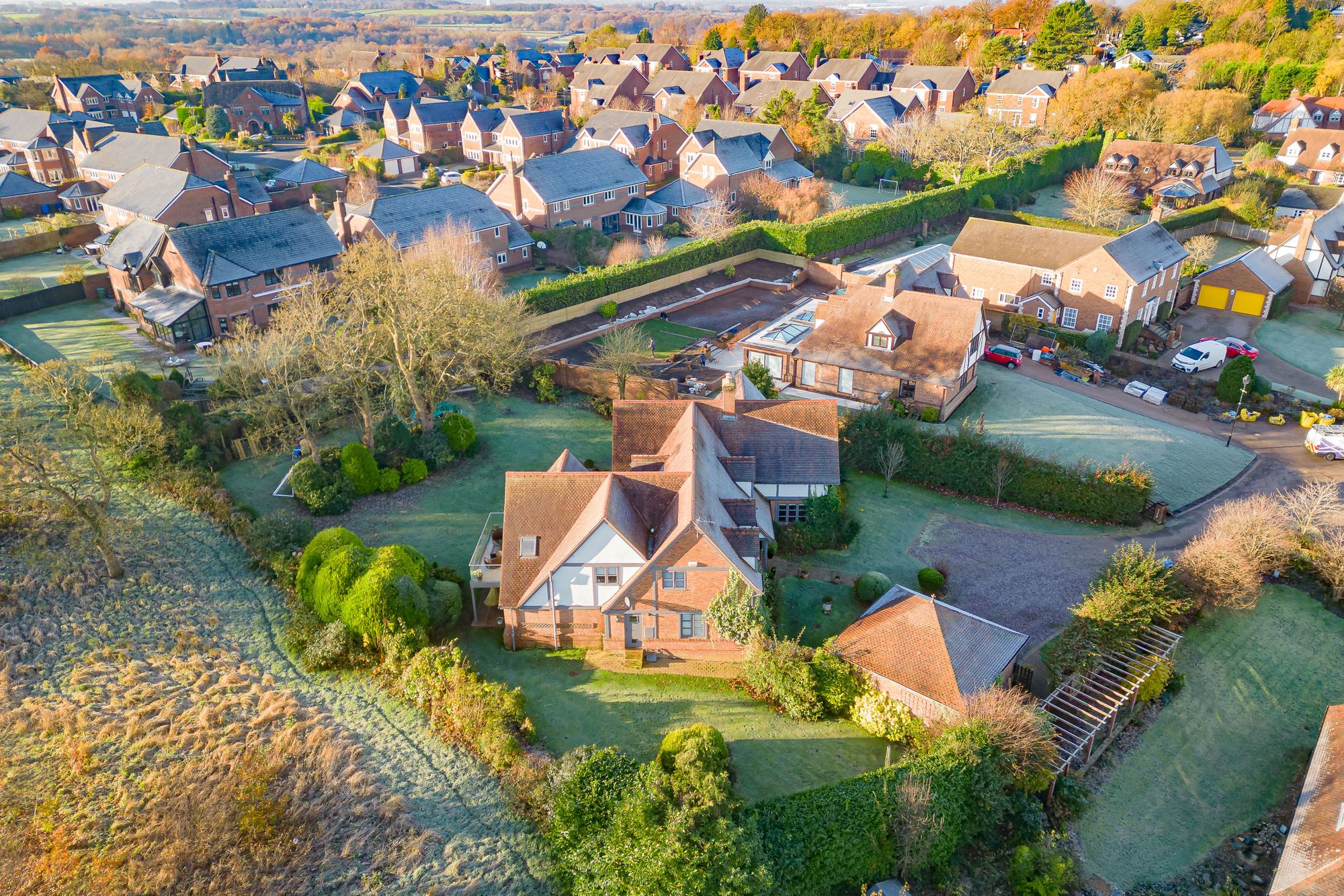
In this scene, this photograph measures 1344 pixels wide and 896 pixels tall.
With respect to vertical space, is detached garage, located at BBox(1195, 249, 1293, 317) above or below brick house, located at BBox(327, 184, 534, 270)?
below

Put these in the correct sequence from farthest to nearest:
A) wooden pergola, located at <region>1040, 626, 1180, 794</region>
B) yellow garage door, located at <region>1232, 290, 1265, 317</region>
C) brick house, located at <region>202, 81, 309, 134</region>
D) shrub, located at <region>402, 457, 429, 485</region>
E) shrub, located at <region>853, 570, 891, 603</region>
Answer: brick house, located at <region>202, 81, 309, 134</region>, yellow garage door, located at <region>1232, 290, 1265, 317</region>, shrub, located at <region>402, 457, 429, 485</region>, shrub, located at <region>853, 570, 891, 603</region>, wooden pergola, located at <region>1040, 626, 1180, 794</region>

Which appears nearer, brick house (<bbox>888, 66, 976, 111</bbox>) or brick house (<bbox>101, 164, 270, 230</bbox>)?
brick house (<bbox>101, 164, 270, 230</bbox>)

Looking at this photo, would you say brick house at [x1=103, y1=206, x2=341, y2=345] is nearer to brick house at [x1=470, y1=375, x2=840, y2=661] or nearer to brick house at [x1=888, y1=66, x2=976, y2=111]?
brick house at [x1=470, y1=375, x2=840, y2=661]

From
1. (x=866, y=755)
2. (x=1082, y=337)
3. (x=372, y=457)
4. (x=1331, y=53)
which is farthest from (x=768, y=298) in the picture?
(x=1331, y=53)

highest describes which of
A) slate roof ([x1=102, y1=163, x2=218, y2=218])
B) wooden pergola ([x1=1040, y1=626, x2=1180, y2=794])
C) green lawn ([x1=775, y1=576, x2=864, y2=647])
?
slate roof ([x1=102, y1=163, x2=218, y2=218])

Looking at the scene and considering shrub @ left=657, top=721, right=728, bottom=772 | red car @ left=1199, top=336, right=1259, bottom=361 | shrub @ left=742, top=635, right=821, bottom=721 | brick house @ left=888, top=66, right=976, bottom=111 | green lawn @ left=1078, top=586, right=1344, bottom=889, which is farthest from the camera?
brick house @ left=888, top=66, right=976, bottom=111

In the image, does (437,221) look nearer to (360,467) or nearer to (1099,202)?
(360,467)

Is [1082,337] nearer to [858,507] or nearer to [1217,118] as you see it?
[858,507]

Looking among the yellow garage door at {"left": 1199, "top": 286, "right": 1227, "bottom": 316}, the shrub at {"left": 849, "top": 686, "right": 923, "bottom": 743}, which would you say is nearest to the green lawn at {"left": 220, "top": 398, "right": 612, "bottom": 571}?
the shrub at {"left": 849, "top": 686, "right": 923, "bottom": 743}
